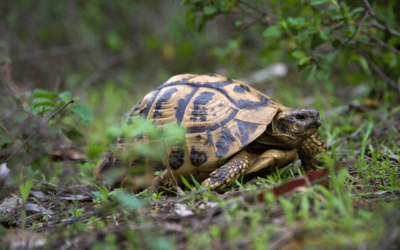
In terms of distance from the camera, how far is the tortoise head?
2.15 meters

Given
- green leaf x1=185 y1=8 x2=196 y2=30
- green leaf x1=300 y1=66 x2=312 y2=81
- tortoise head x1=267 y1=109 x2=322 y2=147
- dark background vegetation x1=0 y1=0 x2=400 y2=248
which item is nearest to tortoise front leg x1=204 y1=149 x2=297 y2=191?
tortoise head x1=267 y1=109 x2=322 y2=147

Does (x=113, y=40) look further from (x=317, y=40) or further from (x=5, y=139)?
(x=317, y=40)

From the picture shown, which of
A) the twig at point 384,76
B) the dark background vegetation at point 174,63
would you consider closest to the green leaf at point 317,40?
the dark background vegetation at point 174,63

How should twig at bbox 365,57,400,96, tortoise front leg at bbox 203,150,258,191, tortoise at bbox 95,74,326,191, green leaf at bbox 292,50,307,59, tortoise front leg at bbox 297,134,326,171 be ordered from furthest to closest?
twig at bbox 365,57,400,96 → green leaf at bbox 292,50,307,59 → tortoise front leg at bbox 297,134,326,171 → tortoise at bbox 95,74,326,191 → tortoise front leg at bbox 203,150,258,191

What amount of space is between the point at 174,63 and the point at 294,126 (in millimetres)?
6251

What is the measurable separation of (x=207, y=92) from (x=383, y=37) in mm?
2473

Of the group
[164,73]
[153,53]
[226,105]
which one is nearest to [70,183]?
[226,105]

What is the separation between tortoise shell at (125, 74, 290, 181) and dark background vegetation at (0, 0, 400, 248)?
1.90 feet

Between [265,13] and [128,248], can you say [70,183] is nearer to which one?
[128,248]

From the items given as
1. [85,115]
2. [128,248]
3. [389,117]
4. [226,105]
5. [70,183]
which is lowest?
[389,117]

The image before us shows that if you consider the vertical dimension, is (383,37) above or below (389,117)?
above

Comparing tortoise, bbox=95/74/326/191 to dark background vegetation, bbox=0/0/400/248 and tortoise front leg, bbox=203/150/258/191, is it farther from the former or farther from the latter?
dark background vegetation, bbox=0/0/400/248

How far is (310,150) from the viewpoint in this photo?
239cm

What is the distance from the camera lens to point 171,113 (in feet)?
7.59
